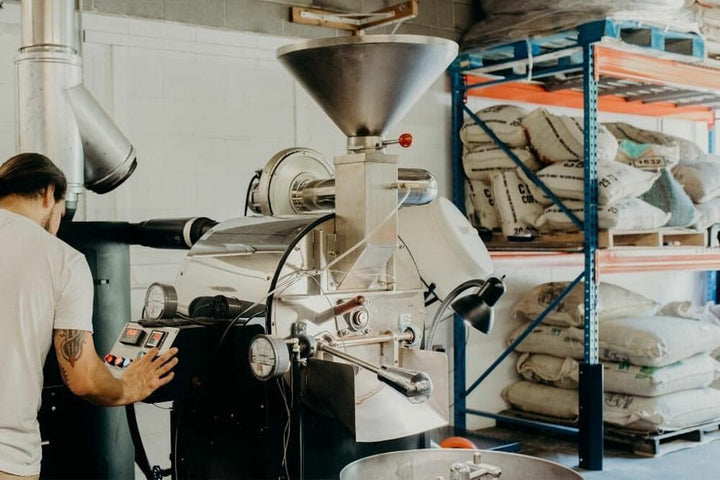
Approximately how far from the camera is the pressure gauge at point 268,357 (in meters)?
2.49

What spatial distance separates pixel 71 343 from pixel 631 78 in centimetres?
386

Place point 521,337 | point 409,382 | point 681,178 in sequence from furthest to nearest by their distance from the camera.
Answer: point 681,178
point 521,337
point 409,382

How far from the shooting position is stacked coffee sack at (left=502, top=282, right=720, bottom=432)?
5.48 meters

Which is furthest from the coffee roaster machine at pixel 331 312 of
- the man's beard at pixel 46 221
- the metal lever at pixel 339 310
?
the man's beard at pixel 46 221

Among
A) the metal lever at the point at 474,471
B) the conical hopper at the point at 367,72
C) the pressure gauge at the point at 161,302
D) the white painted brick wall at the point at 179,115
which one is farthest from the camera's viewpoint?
the white painted brick wall at the point at 179,115

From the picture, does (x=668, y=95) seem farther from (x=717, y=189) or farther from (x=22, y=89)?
(x=22, y=89)

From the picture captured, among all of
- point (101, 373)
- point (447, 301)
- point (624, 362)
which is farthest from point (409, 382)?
point (624, 362)

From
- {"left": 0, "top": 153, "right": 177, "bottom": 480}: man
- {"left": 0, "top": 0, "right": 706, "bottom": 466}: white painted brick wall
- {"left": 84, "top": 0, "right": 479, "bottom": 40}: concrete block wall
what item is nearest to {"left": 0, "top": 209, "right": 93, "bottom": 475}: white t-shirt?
{"left": 0, "top": 153, "right": 177, "bottom": 480}: man

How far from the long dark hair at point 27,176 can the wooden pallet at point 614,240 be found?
3.32m

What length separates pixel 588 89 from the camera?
5098mm

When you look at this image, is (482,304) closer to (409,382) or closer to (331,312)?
(331,312)

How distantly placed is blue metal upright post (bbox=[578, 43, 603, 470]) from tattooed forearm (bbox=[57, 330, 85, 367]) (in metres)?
3.26

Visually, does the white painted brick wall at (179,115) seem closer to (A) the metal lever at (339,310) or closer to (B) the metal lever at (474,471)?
(A) the metal lever at (339,310)

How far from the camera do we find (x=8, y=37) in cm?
445
